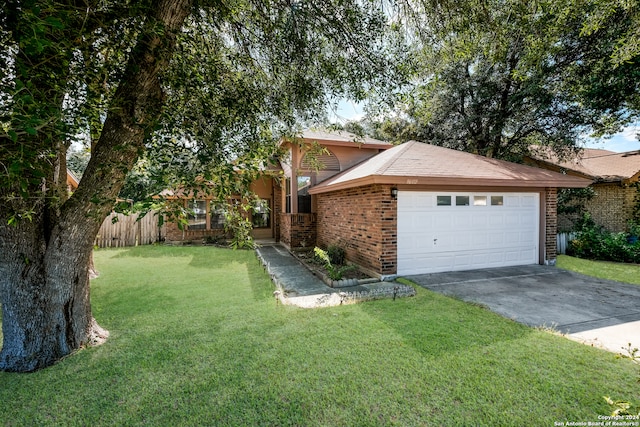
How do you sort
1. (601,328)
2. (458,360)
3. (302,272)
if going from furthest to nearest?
(302,272) < (601,328) < (458,360)

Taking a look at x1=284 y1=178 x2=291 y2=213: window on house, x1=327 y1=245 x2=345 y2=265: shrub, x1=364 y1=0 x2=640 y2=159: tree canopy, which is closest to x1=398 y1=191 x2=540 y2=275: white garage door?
x1=327 y1=245 x2=345 y2=265: shrub

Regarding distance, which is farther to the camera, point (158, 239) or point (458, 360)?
point (158, 239)

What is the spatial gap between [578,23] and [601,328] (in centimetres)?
973

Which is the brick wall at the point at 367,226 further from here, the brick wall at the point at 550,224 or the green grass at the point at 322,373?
the brick wall at the point at 550,224

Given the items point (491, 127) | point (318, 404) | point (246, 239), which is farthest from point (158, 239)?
point (491, 127)

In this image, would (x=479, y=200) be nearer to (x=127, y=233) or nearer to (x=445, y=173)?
(x=445, y=173)

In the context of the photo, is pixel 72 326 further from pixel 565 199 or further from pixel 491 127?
pixel 565 199

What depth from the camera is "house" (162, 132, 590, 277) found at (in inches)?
267

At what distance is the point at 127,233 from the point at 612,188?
23466mm

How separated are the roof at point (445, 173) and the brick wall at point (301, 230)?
2.77 m

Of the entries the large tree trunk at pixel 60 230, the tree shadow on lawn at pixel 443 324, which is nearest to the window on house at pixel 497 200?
the tree shadow on lawn at pixel 443 324

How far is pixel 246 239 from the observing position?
355 cm

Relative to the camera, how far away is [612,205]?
41.9 feet

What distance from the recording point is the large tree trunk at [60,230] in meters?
3.19
